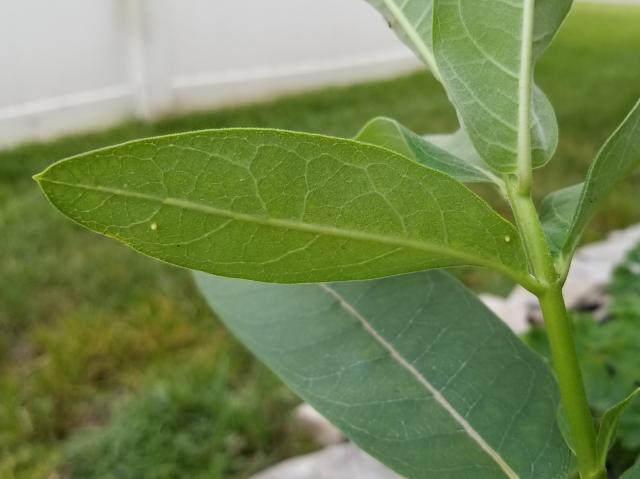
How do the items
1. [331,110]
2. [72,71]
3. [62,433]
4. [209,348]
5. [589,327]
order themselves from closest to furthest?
1. [589,327]
2. [62,433]
3. [209,348]
4. [72,71]
5. [331,110]

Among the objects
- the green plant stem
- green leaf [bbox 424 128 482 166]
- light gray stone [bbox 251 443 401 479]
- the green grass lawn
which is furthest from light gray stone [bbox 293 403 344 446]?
the green plant stem

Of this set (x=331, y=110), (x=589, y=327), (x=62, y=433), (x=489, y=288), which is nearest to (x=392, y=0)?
(x=589, y=327)

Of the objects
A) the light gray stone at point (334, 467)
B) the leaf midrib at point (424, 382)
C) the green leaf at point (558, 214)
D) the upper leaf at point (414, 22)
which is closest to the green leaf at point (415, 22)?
the upper leaf at point (414, 22)

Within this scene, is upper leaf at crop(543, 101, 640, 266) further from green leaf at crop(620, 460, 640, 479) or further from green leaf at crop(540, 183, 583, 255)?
green leaf at crop(620, 460, 640, 479)

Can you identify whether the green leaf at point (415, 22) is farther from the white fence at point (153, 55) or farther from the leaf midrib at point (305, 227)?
the white fence at point (153, 55)

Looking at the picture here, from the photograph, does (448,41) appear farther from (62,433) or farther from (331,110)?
(331,110)

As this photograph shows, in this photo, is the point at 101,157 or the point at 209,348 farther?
the point at 209,348

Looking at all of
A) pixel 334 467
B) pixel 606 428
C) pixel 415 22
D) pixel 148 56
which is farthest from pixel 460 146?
pixel 148 56
